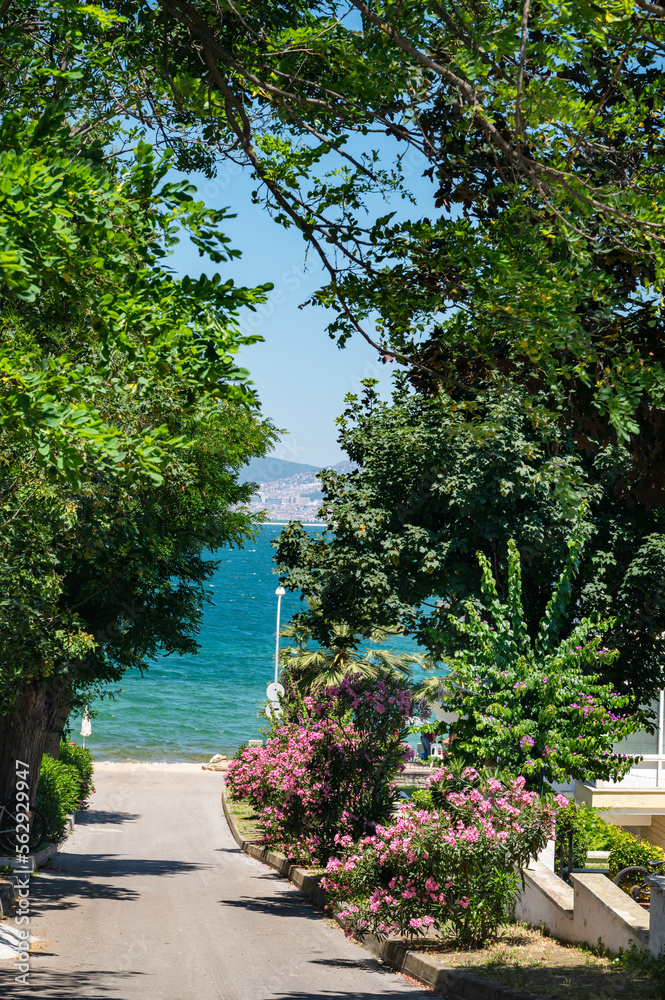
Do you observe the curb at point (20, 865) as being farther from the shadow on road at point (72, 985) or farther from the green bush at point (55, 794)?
the shadow on road at point (72, 985)

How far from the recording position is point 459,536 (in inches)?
604

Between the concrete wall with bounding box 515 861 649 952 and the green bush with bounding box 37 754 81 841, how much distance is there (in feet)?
40.6

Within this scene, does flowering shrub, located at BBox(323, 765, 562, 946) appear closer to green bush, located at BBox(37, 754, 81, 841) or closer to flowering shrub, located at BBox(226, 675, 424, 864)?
flowering shrub, located at BBox(226, 675, 424, 864)

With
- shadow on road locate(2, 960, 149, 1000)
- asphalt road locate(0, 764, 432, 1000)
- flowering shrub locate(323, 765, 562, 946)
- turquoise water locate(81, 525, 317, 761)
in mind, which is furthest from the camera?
turquoise water locate(81, 525, 317, 761)

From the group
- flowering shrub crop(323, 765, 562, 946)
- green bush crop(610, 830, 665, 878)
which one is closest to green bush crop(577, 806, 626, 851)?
green bush crop(610, 830, 665, 878)

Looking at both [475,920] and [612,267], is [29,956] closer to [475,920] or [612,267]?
[475,920]

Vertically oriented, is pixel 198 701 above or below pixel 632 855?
below

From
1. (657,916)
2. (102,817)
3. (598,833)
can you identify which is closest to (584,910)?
(657,916)

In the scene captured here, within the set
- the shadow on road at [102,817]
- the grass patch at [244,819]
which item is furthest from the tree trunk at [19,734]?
the shadow on road at [102,817]

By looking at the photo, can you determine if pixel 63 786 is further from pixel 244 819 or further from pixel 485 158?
pixel 485 158

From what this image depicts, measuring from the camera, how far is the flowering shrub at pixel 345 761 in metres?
15.3

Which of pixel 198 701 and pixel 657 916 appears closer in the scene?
pixel 657 916

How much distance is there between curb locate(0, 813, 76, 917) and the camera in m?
12.2

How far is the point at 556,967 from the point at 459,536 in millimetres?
7294
